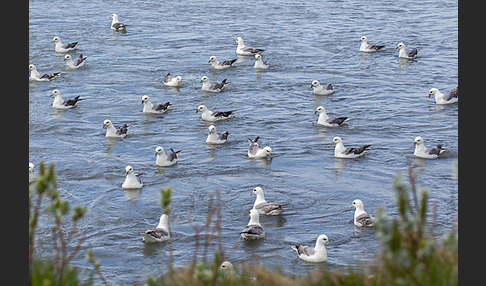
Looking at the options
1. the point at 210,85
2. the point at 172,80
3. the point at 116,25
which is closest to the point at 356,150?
the point at 210,85

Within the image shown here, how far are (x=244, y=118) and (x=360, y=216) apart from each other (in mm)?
8680

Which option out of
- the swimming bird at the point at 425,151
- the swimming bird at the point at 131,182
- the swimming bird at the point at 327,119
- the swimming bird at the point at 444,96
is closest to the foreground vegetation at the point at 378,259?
the swimming bird at the point at 131,182

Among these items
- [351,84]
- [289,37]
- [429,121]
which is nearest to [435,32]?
[289,37]

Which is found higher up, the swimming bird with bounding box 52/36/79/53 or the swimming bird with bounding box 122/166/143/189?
the swimming bird with bounding box 52/36/79/53

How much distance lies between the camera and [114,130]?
2303cm

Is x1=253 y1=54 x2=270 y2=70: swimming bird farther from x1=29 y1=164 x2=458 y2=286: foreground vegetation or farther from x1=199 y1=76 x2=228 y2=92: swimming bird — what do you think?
x1=29 y1=164 x2=458 y2=286: foreground vegetation

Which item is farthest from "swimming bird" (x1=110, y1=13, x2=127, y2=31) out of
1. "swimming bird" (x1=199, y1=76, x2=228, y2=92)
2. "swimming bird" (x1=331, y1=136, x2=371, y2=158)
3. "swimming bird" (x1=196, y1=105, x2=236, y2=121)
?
"swimming bird" (x1=331, y1=136, x2=371, y2=158)

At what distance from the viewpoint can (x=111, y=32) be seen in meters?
35.7

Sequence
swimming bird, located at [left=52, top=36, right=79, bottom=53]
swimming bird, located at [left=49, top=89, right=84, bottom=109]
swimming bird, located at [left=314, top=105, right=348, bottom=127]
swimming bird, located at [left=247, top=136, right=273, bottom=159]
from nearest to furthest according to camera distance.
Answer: swimming bird, located at [left=247, top=136, right=273, bottom=159], swimming bird, located at [left=314, top=105, right=348, bottom=127], swimming bird, located at [left=49, top=89, right=84, bottom=109], swimming bird, located at [left=52, top=36, right=79, bottom=53]

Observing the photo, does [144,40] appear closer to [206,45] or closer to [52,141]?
[206,45]

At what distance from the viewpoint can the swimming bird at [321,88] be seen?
26111 millimetres

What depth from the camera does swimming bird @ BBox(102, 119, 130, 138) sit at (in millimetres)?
22875

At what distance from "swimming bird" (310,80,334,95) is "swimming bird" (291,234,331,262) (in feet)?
37.9

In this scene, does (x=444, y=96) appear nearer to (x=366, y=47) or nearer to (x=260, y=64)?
(x=366, y=47)
